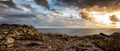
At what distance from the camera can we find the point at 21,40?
57750mm

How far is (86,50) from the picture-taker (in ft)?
161

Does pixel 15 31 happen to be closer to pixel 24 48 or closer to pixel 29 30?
pixel 29 30

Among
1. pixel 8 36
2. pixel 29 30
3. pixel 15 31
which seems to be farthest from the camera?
pixel 29 30

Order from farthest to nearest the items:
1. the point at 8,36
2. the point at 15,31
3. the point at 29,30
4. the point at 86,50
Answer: the point at 29,30 → the point at 15,31 → the point at 8,36 → the point at 86,50

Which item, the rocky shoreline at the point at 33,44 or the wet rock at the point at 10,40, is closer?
the rocky shoreline at the point at 33,44

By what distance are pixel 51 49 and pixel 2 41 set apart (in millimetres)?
11180

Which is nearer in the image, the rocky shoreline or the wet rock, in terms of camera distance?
the rocky shoreline

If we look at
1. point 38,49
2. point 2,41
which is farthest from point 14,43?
point 38,49

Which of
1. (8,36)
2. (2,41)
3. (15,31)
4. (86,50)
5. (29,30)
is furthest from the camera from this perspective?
(29,30)

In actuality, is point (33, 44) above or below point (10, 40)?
below

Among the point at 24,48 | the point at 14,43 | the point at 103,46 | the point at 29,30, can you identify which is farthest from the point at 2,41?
the point at 103,46

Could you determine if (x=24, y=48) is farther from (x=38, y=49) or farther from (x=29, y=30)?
(x=29, y=30)

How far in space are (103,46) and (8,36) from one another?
22.1 metres

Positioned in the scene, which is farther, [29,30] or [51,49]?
[29,30]
